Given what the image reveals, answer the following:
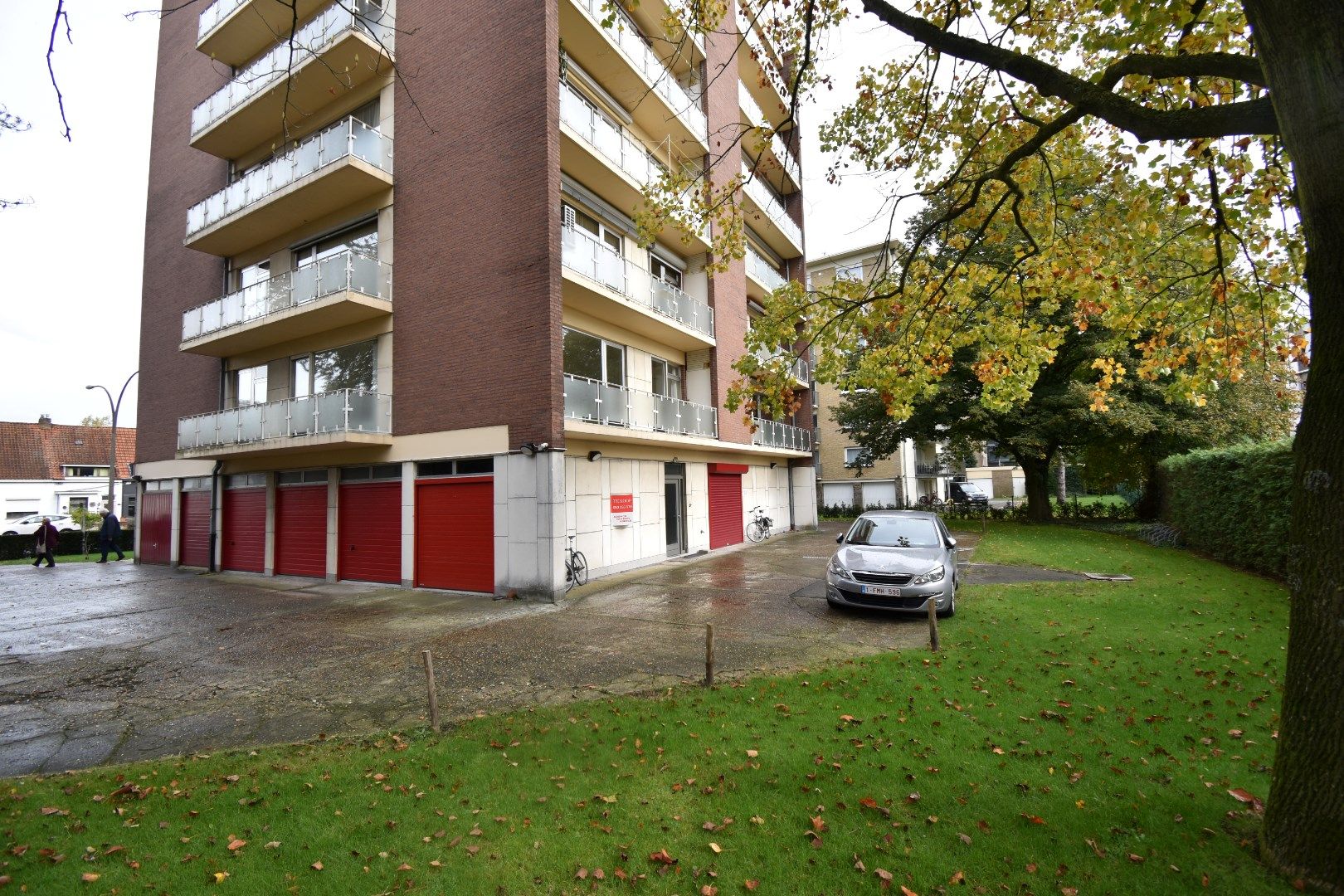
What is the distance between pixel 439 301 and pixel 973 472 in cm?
5765

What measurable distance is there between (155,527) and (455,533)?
1398 centimetres

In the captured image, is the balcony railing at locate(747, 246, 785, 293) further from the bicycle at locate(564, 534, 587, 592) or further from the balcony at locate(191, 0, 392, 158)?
the bicycle at locate(564, 534, 587, 592)

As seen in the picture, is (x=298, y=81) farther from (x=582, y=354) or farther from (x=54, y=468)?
(x=54, y=468)

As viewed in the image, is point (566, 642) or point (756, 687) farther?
point (566, 642)

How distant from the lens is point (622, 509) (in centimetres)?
1512

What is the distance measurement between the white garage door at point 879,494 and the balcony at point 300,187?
33215 millimetres

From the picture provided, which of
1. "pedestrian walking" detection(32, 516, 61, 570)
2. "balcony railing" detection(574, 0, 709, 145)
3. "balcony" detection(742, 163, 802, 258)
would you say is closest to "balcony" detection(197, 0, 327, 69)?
"balcony railing" detection(574, 0, 709, 145)

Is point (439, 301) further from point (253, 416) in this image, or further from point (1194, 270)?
point (1194, 270)

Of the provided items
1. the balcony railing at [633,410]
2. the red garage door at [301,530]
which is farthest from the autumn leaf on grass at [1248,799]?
the red garage door at [301,530]

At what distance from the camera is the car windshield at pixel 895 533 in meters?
10.3

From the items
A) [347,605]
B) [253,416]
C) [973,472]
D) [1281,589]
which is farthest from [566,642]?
[973,472]

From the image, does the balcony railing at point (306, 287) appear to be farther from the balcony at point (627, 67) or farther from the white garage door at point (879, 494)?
the white garage door at point (879, 494)

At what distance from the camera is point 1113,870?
10.9 feet

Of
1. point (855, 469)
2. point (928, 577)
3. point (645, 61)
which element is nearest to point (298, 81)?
point (645, 61)
